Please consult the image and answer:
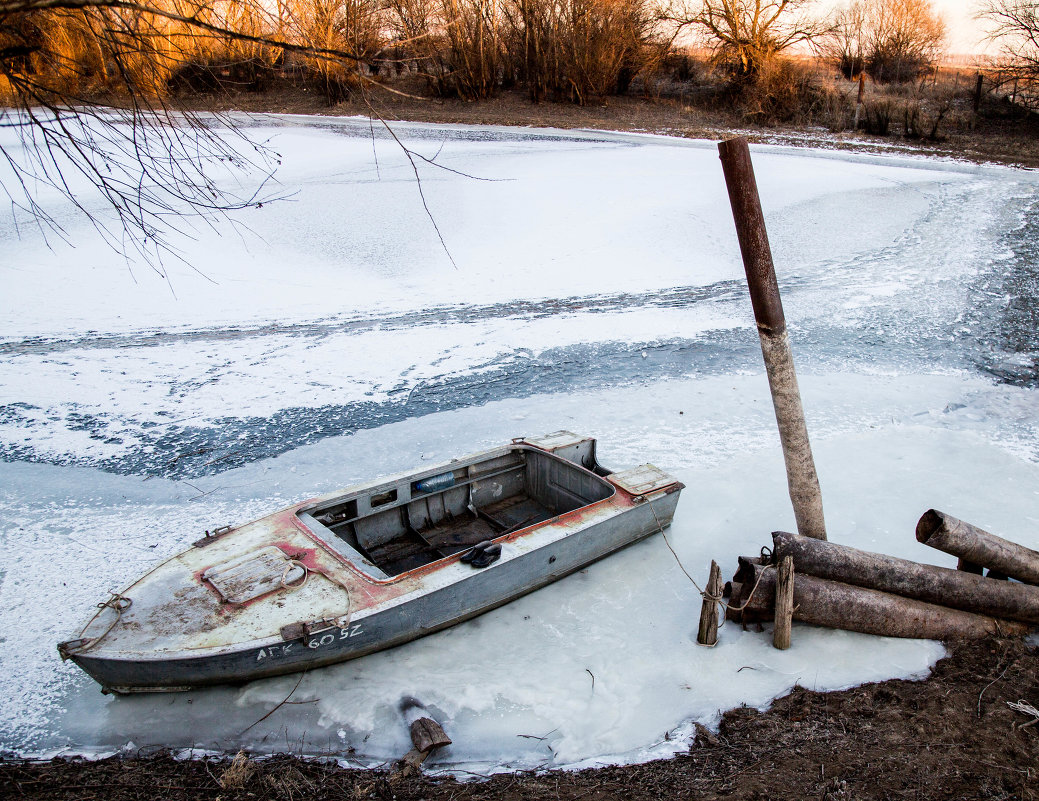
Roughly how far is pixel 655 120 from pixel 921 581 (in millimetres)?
23095

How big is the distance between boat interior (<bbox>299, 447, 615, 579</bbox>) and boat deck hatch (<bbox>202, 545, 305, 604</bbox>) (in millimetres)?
383

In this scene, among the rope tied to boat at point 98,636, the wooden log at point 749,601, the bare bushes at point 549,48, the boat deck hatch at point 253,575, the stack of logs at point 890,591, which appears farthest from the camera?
the bare bushes at point 549,48

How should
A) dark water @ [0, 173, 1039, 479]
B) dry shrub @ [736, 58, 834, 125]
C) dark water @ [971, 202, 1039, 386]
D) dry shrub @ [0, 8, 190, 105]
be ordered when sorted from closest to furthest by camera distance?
dry shrub @ [0, 8, 190, 105]
dark water @ [0, 173, 1039, 479]
dark water @ [971, 202, 1039, 386]
dry shrub @ [736, 58, 834, 125]

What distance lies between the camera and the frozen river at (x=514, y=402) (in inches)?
171

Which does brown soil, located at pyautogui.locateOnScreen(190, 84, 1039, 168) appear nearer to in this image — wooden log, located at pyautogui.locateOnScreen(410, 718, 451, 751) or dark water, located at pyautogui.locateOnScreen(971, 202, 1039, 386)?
dark water, located at pyautogui.locateOnScreen(971, 202, 1039, 386)

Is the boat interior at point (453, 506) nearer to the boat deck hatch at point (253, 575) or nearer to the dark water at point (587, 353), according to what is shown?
the boat deck hatch at point (253, 575)

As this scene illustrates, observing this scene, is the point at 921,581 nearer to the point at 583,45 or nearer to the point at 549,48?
the point at 583,45

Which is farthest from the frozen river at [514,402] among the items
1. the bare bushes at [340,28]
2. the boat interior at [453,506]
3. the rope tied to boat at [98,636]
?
the bare bushes at [340,28]

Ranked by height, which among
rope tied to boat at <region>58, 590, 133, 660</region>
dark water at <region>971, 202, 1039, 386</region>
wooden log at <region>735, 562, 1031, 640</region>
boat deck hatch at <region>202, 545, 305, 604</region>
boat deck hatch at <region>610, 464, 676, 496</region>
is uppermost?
dark water at <region>971, 202, 1039, 386</region>

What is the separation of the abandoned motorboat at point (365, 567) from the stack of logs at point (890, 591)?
1.07m

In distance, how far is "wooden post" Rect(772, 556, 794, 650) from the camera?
14.5ft

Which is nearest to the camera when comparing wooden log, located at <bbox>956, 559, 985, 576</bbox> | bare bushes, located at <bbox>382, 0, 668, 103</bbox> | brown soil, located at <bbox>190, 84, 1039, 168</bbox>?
→ wooden log, located at <bbox>956, 559, 985, 576</bbox>

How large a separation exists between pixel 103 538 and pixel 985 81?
31.4 meters

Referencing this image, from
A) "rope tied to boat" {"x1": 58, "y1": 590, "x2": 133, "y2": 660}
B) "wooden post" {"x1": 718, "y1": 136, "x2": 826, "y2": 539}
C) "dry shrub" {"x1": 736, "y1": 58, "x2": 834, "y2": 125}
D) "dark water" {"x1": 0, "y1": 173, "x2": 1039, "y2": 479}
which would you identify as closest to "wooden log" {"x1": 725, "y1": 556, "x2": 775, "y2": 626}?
"wooden post" {"x1": 718, "y1": 136, "x2": 826, "y2": 539}
